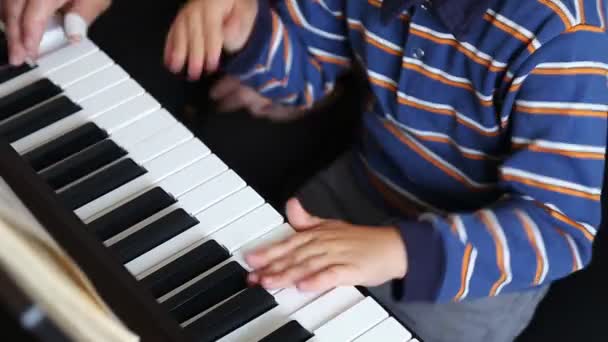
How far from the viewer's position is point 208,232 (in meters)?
0.80

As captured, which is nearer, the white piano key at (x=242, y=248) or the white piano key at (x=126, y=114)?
the white piano key at (x=242, y=248)

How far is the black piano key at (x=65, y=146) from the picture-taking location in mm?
856

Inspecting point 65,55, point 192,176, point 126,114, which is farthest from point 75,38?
point 192,176

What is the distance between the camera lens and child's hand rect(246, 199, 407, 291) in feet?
2.50

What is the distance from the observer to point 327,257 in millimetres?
798

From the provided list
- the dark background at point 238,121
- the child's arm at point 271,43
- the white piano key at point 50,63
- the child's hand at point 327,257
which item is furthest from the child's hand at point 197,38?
the dark background at point 238,121

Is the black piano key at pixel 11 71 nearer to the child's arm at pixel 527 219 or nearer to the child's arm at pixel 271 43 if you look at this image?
the child's arm at pixel 271 43

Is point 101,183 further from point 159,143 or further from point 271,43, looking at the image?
point 271,43

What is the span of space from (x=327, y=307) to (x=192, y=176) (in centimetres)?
20

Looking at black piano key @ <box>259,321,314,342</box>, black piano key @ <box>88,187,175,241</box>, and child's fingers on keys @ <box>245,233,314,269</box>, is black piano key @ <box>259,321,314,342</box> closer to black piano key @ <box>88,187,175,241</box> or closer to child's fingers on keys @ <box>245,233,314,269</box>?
child's fingers on keys @ <box>245,233,314,269</box>

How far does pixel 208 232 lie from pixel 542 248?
35cm

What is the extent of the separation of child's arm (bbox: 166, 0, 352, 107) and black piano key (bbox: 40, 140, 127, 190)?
0.12 metres

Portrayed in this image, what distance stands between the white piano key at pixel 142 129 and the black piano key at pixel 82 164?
0.01 meters

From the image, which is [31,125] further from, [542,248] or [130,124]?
[542,248]
